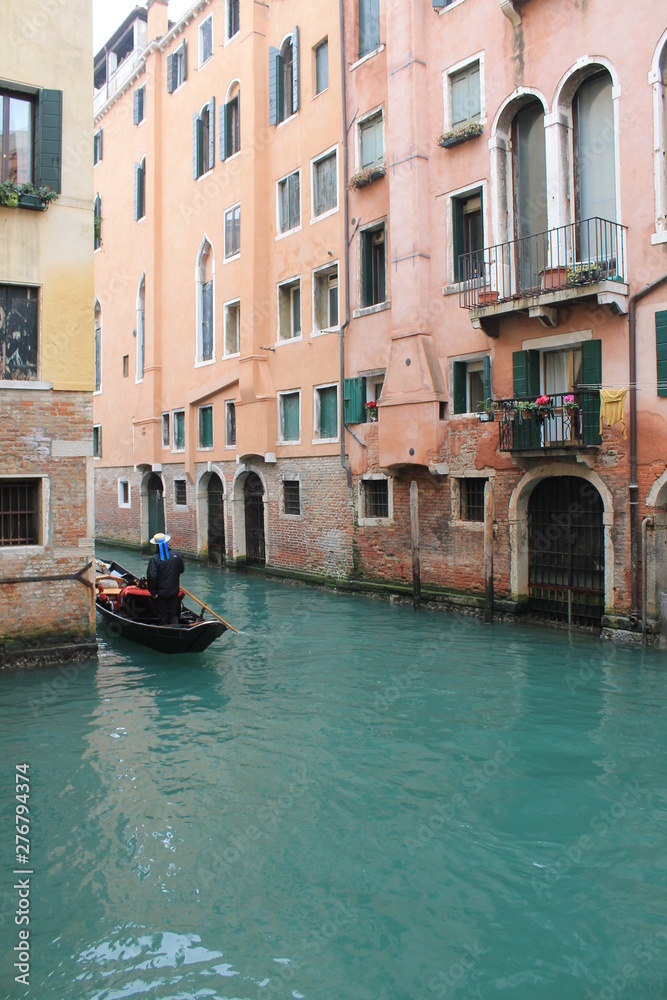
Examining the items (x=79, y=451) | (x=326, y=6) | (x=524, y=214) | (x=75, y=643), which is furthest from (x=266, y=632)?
(x=326, y=6)

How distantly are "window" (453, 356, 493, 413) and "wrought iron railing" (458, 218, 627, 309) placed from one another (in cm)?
100

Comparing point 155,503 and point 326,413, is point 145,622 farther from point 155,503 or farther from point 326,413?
point 155,503

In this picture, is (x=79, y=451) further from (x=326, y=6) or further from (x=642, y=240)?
(x=326, y=6)

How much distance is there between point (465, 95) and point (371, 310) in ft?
12.4

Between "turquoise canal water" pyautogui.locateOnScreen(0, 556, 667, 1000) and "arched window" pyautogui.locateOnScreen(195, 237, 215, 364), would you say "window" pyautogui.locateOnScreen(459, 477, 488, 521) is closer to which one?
"turquoise canal water" pyautogui.locateOnScreen(0, 556, 667, 1000)

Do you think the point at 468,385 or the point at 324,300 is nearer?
the point at 468,385

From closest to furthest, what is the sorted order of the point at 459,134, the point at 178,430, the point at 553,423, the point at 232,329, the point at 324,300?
the point at 553,423, the point at 459,134, the point at 324,300, the point at 232,329, the point at 178,430

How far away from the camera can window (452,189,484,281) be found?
1283 centimetres

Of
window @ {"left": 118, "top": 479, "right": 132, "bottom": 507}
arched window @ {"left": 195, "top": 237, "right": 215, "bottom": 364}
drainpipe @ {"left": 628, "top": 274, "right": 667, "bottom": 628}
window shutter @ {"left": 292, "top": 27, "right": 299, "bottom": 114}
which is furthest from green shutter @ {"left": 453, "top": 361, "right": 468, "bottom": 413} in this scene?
window @ {"left": 118, "top": 479, "right": 132, "bottom": 507}

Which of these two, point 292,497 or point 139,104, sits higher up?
point 139,104

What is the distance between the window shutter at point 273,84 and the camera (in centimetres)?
1756

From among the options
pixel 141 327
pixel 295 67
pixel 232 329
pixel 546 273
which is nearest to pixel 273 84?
pixel 295 67

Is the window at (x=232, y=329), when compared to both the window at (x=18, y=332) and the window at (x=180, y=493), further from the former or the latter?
the window at (x=18, y=332)

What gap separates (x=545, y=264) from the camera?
38.1 feet
